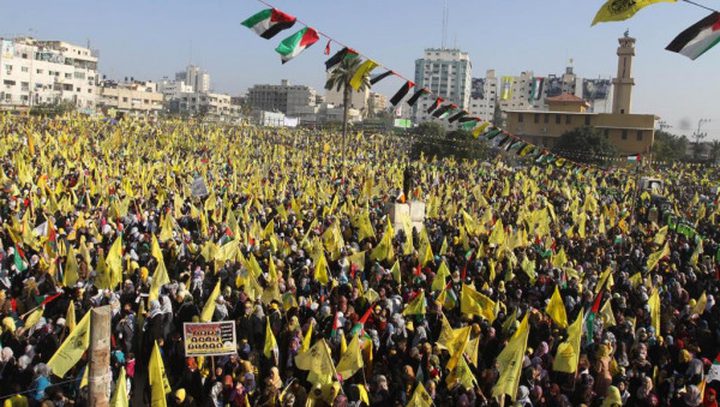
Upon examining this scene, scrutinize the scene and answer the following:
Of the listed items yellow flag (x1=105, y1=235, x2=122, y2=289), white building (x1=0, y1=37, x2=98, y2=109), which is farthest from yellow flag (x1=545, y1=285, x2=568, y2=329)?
white building (x1=0, y1=37, x2=98, y2=109)

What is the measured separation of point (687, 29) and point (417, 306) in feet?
16.1

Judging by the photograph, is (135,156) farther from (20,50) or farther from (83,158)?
(20,50)

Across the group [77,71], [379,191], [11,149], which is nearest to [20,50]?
[77,71]

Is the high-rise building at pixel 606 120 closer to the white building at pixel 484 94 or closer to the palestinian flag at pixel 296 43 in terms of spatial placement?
the palestinian flag at pixel 296 43

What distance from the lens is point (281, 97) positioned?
15562cm

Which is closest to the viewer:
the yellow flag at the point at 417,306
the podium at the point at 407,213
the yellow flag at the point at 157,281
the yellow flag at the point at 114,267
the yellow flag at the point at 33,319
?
the yellow flag at the point at 33,319

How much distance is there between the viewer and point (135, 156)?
96.4ft

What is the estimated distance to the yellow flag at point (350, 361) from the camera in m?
7.71

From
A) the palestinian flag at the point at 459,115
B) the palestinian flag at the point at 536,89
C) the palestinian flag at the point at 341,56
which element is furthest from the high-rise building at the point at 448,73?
the palestinian flag at the point at 341,56

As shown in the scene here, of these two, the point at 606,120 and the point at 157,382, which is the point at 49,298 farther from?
the point at 606,120

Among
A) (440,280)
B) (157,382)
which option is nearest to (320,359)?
(157,382)

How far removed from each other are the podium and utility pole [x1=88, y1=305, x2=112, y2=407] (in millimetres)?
11850

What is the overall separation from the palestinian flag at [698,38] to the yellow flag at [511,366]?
3466mm

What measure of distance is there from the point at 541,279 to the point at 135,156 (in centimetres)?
2157
